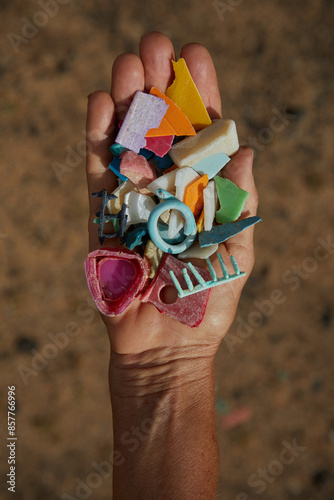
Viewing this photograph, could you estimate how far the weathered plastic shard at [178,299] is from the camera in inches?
91.0

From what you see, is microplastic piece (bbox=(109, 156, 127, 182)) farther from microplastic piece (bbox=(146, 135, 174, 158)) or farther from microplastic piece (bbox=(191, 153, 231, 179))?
microplastic piece (bbox=(191, 153, 231, 179))

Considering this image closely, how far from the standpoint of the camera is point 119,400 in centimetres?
256

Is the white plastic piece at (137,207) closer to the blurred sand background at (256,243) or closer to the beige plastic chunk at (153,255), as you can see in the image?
the beige plastic chunk at (153,255)

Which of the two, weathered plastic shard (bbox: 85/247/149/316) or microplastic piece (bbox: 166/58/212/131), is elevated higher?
microplastic piece (bbox: 166/58/212/131)

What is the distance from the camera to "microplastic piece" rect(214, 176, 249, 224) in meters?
2.45

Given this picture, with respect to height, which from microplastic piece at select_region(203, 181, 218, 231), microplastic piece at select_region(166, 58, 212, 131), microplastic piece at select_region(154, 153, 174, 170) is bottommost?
microplastic piece at select_region(203, 181, 218, 231)

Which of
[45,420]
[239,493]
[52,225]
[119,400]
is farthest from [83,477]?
[52,225]

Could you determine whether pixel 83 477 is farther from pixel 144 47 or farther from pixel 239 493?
pixel 144 47

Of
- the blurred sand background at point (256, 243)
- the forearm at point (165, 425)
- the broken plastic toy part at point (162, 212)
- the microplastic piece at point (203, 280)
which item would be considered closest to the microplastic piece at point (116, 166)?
the broken plastic toy part at point (162, 212)

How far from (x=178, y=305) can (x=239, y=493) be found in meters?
2.26

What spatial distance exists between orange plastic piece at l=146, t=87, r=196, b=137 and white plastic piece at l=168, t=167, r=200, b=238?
0.26 meters

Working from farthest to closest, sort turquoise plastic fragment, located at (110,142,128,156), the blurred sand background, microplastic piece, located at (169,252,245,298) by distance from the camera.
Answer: the blurred sand background < turquoise plastic fragment, located at (110,142,128,156) < microplastic piece, located at (169,252,245,298)

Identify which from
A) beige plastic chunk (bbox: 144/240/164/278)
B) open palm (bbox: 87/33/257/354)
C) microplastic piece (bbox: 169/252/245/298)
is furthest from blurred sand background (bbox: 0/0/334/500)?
microplastic piece (bbox: 169/252/245/298)

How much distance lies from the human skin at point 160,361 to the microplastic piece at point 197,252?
52 millimetres
